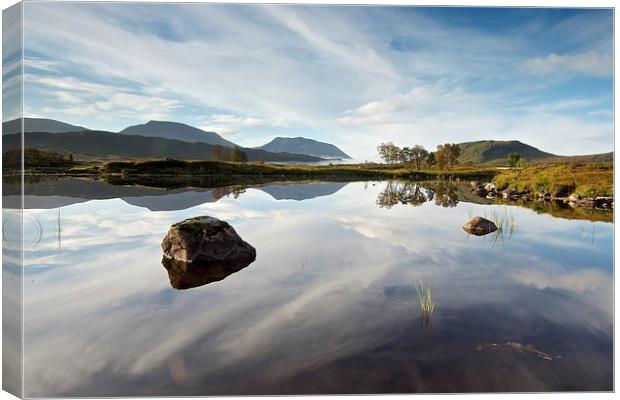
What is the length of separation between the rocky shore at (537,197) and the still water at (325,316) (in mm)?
7147

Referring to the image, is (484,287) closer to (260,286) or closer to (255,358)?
(260,286)

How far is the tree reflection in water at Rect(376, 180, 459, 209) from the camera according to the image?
872 inches

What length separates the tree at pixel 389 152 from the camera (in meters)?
10.9

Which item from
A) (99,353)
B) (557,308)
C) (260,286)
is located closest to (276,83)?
(260,286)

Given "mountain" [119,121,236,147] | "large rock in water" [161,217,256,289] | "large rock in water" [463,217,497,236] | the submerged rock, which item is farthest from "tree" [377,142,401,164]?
the submerged rock

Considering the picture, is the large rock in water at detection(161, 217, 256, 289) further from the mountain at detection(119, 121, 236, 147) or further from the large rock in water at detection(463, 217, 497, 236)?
the large rock in water at detection(463, 217, 497, 236)

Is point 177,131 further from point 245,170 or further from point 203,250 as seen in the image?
point 245,170

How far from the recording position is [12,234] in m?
5.43

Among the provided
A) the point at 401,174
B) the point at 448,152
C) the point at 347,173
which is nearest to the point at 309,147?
the point at 448,152

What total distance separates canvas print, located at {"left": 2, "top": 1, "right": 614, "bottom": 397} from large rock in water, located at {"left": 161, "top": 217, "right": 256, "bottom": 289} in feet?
0.17

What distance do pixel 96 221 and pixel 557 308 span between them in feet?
49.9

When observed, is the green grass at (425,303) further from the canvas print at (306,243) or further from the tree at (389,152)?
the tree at (389,152)

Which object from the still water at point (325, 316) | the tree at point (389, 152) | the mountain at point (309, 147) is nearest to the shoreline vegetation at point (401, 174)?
the tree at point (389, 152)

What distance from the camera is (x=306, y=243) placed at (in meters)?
12.0
